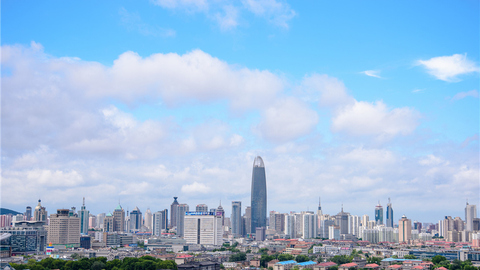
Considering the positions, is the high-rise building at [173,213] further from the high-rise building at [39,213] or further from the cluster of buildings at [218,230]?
the high-rise building at [39,213]

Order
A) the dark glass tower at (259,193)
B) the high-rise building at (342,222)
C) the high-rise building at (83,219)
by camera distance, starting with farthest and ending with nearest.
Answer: the high-rise building at (342,222), the dark glass tower at (259,193), the high-rise building at (83,219)

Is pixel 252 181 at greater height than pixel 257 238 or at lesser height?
greater

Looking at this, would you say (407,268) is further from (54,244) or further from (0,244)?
(54,244)

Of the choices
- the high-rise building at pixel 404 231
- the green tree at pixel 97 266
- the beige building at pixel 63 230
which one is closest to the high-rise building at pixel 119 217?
the beige building at pixel 63 230

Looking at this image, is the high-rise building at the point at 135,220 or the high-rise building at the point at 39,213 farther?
the high-rise building at the point at 135,220

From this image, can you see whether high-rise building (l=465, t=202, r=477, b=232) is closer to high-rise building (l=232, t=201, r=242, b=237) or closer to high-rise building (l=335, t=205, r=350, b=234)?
high-rise building (l=335, t=205, r=350, b=234)

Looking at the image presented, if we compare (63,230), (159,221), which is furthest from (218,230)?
(159,221)

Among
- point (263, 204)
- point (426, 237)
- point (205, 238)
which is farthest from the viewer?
point (263, 204)

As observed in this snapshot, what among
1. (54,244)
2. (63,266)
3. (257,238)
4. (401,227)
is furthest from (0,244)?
(401,227)
